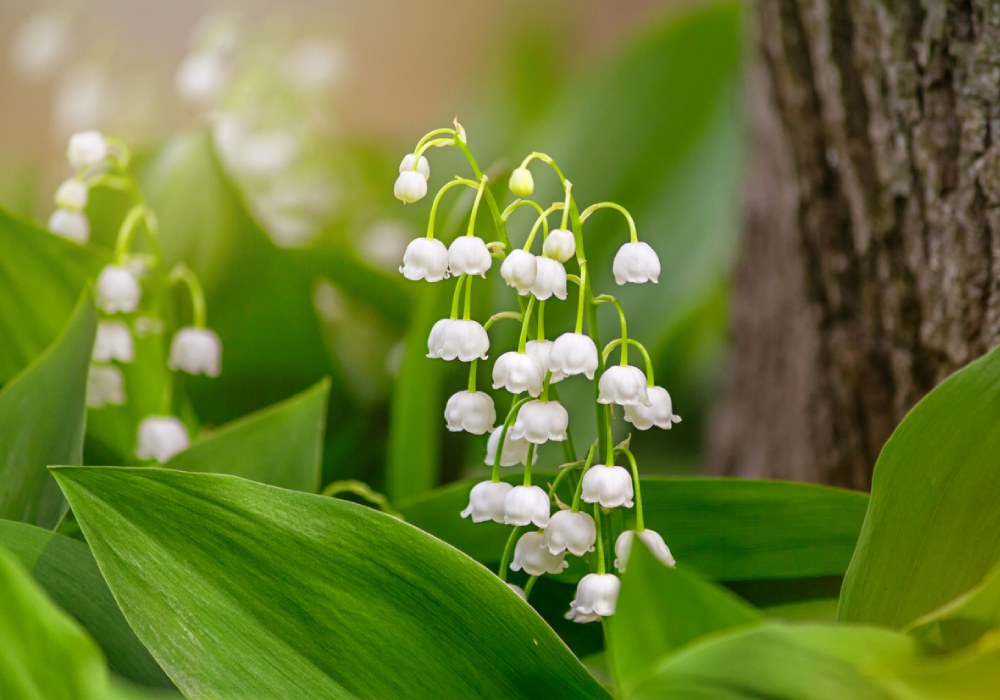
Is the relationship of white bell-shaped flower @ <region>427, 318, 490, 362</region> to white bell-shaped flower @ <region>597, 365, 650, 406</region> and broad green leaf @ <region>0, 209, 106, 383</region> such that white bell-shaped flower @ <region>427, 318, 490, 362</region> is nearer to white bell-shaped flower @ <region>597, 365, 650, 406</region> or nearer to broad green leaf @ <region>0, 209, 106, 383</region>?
white bell-shaped flower @ <region>597, 365, 650, 406</region>

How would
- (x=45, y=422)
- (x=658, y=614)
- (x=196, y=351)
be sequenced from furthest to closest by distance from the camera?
(x=196, y=351) → (x=45, y=422) → (x=658, y=614)

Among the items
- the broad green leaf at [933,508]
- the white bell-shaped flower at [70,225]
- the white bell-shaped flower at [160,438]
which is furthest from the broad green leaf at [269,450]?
the broad green leaf at [933,508]

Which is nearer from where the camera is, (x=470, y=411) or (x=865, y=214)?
(x=470, y=411)

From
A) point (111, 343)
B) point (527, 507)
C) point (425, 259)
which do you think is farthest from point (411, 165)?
point (111, 343)

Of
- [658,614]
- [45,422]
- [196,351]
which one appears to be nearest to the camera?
[658,614]

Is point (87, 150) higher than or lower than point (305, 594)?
higher

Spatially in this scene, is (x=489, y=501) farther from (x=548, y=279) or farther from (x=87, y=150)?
(x=87, y=150)
